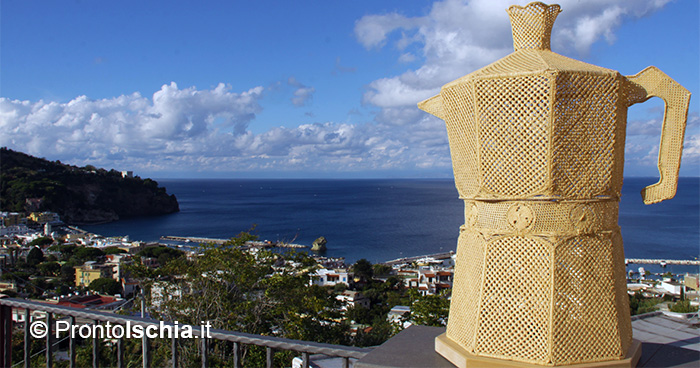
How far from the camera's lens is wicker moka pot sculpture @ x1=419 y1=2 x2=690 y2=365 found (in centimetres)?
177

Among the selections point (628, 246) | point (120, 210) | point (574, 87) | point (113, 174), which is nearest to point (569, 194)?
point (574, 87)

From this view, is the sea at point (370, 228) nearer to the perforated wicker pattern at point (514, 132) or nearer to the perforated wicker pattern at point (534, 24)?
the perforated wicker pattern at point (534, 24)

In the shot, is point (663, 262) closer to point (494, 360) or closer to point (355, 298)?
point (355, 298)

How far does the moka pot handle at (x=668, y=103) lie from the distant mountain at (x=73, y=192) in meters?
75.7

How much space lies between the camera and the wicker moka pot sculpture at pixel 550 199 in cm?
177

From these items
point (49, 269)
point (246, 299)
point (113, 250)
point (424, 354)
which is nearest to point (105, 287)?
point (49, 269)

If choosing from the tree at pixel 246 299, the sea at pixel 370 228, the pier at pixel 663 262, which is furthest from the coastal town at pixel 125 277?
the sea at pixel 370 228

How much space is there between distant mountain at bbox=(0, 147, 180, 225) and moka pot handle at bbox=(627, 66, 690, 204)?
75717mm

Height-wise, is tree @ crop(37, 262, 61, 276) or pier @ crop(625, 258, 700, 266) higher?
tree @ crop(37, 262, 61, 276)

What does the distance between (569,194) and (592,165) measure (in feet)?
0.48

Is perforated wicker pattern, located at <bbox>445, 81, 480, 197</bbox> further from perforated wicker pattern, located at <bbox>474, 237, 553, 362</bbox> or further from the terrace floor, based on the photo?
the terrace floor

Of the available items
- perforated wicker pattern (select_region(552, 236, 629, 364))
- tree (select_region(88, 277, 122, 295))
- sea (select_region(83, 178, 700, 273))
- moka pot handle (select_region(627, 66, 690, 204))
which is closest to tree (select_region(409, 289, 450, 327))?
perforated wicker pattern (select_region(552, 236, 629, 364))

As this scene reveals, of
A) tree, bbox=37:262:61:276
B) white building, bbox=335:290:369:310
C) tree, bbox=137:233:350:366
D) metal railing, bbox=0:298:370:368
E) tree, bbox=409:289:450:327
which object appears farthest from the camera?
tree, bbox=37:262:61:276

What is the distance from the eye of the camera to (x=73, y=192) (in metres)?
73.4
